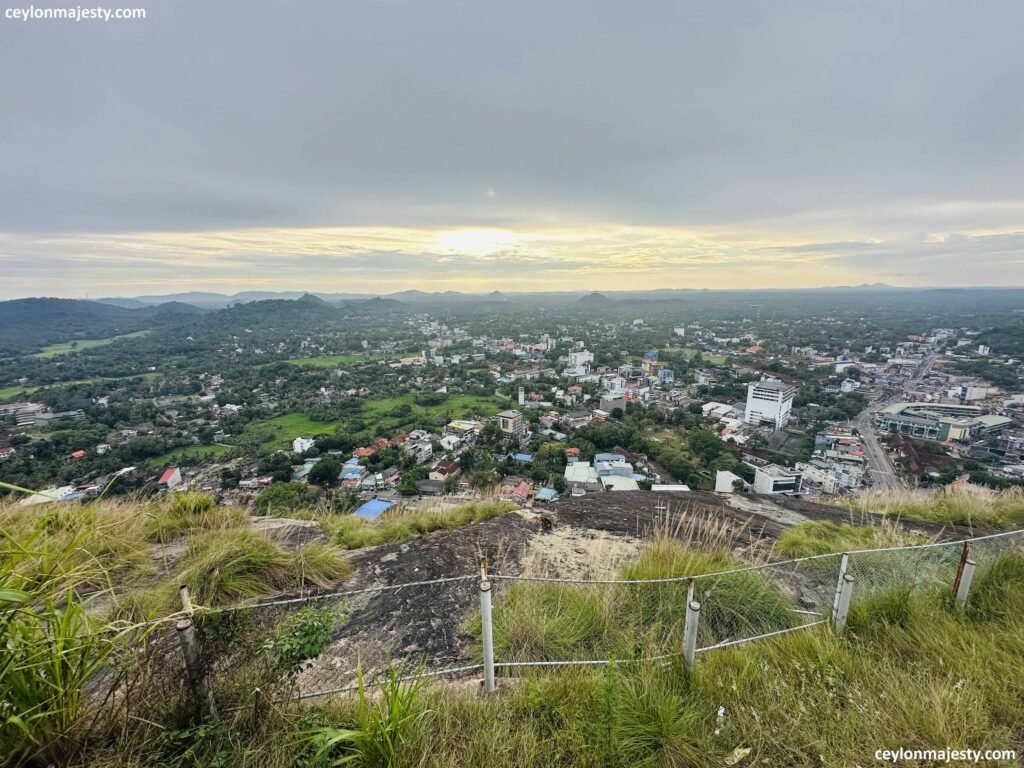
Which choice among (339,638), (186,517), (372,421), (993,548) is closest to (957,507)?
(993,548)

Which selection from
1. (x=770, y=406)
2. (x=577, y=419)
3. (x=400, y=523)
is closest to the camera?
(x=400, y=523)

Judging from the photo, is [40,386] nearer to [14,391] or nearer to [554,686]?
[14,391]

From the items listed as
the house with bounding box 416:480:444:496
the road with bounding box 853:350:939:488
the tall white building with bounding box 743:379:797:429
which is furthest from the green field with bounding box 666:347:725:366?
the house with bounding box 416:480:444:496

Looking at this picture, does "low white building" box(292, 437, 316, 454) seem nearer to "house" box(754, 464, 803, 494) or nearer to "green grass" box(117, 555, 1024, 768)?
"house" box(754, 464, 803, 494)

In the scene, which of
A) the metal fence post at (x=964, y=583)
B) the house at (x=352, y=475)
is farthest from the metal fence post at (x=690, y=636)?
the house at (x=352, y=475)

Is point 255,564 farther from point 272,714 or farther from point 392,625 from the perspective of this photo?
point 272,714

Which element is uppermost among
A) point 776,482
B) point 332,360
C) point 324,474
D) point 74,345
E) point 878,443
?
point 74,345

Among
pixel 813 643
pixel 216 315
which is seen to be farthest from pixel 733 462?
pixel 216 315

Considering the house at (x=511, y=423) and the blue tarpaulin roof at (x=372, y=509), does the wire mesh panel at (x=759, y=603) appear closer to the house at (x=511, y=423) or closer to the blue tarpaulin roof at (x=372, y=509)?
the blue tarpaulin roof at (x=372, y=509)
